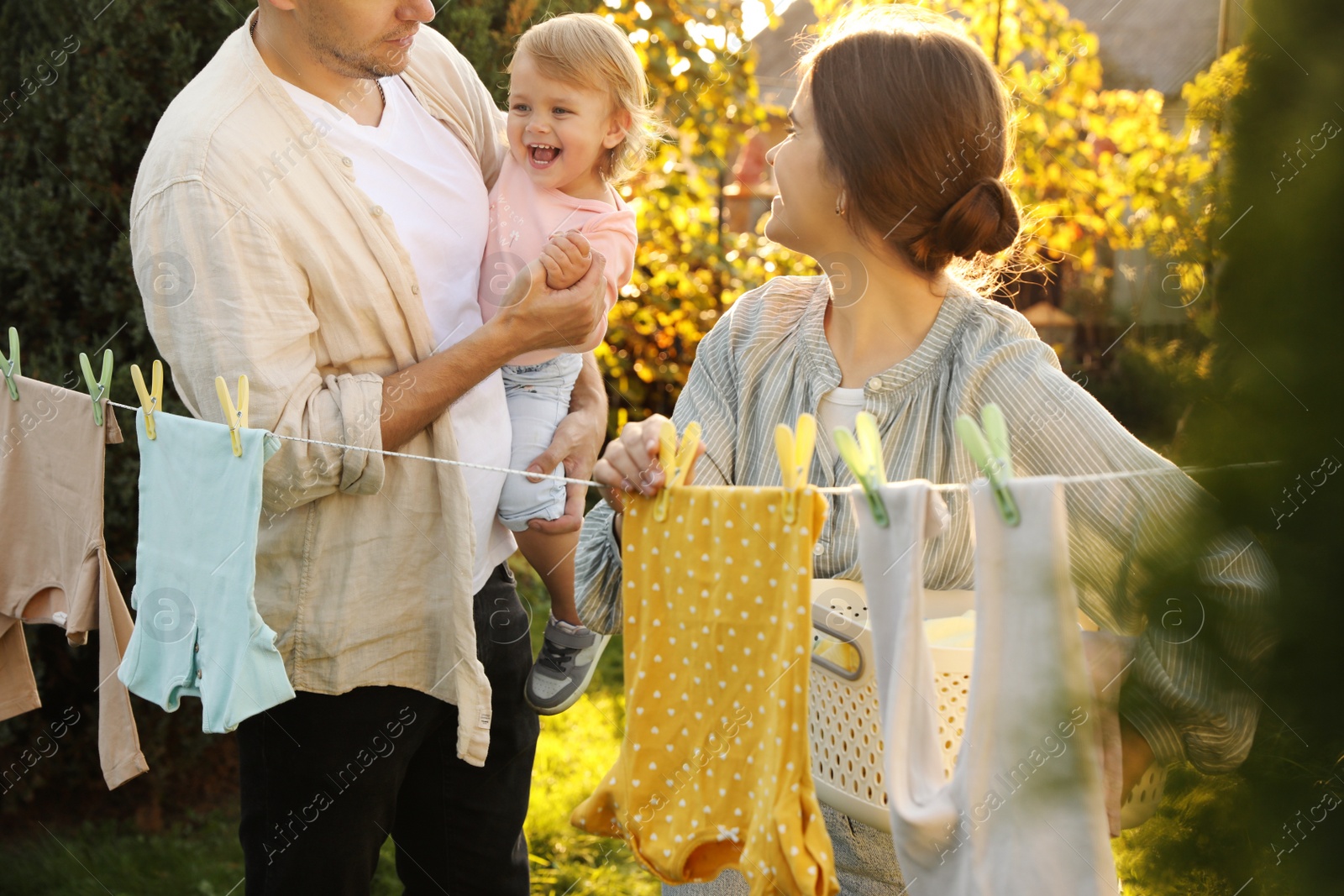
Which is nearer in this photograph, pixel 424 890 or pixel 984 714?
pixel 984 714

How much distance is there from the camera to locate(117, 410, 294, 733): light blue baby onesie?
1772 millimetres

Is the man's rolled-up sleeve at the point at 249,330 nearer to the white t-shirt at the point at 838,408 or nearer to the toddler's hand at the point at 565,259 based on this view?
the toddler's hand at the point at 565,259

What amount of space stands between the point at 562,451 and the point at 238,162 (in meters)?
0.99

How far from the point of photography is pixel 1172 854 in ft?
1.87

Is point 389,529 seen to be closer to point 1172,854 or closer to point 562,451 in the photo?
point 562,451

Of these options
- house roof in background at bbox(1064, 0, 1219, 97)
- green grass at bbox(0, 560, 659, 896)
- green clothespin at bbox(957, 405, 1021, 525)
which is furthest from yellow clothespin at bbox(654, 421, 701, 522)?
house roof in background at bbox(1064, 0, 1219, 97)

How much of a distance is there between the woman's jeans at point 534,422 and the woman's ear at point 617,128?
0.56 metres

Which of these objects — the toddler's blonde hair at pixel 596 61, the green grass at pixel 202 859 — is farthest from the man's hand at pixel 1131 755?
the green grass at pixel 202 859

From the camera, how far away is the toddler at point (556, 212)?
2.45m

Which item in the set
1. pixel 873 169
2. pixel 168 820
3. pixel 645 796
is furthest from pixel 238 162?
pixel 168 820

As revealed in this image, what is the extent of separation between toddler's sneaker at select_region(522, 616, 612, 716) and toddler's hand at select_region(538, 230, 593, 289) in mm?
840

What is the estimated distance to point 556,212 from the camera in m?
2.54

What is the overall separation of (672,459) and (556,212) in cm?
124

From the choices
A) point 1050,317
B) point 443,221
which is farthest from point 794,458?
point 1050,317
